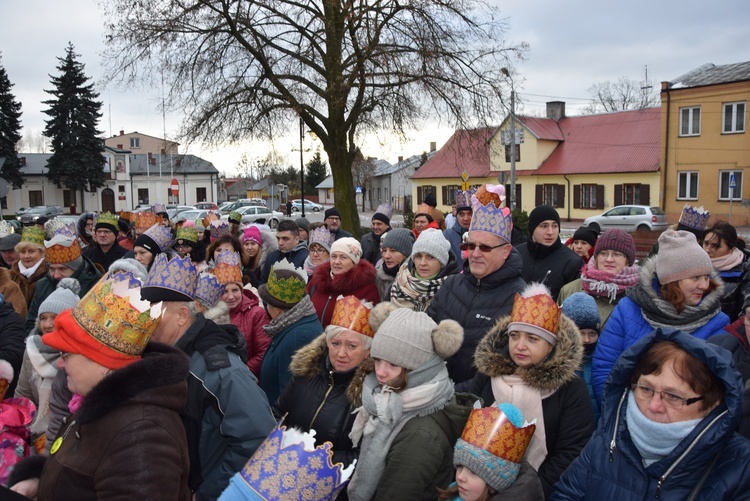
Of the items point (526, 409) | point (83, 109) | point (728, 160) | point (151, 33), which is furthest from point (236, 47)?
point (83, 109)

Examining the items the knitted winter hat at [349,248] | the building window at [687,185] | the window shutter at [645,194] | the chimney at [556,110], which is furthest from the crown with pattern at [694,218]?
the chimney at [556,110]

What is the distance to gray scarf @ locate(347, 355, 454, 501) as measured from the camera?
2854 mm

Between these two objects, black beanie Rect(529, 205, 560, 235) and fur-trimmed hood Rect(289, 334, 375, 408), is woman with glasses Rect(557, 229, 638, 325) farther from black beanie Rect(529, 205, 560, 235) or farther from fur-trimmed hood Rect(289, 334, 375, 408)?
fur-trimmed hood Rect(289, 334, 375, 408)

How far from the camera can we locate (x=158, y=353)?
2.35 meters

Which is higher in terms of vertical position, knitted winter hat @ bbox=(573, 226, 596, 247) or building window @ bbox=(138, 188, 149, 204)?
building window @ bbox=(138, 188, 149, 204)

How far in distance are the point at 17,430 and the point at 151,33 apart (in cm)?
1469

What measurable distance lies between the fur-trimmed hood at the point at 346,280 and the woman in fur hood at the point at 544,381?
243cm

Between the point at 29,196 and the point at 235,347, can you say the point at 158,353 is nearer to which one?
the point at 235,347

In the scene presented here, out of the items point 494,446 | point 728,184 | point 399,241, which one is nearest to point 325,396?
point 494,446

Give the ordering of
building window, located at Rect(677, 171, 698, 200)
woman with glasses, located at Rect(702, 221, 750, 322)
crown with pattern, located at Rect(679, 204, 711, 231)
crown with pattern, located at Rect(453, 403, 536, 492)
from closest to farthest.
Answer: crown with pattern, located at Rect(453, 403, 536, 492)
woman with glasses, located at Rect(702, 221, 750, 322)
crown with pattern, located at Rect(679, 204, 711, 231)
building window, located at Rect(677, 171, 698, 200)

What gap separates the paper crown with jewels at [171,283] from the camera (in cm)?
318

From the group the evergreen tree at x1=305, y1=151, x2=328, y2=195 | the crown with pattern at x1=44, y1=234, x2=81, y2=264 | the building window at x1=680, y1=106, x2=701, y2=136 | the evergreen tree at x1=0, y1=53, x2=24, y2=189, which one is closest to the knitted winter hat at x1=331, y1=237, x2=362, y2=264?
the crown with pattern at x1=44, y1=234, x2=81, y2=264

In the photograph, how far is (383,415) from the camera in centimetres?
284

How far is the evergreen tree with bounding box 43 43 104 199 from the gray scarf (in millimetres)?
60611
